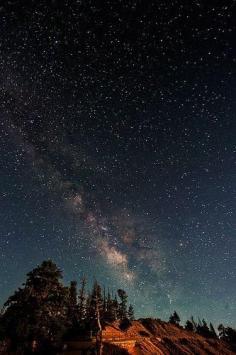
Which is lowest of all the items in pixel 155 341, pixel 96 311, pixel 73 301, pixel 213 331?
pixel 96 311

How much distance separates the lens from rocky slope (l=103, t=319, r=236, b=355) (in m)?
45.8

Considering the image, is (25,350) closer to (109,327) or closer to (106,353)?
Result: (106,353)

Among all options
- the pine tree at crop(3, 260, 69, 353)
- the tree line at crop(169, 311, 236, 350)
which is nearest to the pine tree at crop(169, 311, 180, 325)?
the tree line at crop(169, 311, 236, 350)

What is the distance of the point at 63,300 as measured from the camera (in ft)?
116

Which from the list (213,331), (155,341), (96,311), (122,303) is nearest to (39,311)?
(96,311)

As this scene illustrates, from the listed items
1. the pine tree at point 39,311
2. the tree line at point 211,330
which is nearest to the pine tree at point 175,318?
the tree line at point 211,330

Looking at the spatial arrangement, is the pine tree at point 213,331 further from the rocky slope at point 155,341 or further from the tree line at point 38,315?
the tree line at point 38,315

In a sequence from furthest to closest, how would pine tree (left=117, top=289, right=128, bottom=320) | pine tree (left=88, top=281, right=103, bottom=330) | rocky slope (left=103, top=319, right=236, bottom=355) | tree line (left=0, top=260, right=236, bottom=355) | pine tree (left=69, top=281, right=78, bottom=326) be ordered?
pine tree (left=117, top=289, right=128, bottom=320), pine tree (left=69, top=281, right=78, bottom=326), rocky slope (left=103, top=319, right=236, bottom=355), tree line (left=0, top=260, right=236, bottom=355), pine tree (left=88, top=281, right=103, bottom=330)

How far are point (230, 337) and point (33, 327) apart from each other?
84250 mm

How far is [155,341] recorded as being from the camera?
56375 mm

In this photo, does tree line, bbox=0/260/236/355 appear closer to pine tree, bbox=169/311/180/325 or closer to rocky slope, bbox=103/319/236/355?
rocky slope, bbox=103/319/236/355

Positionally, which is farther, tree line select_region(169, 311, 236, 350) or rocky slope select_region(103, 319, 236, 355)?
tree line select_region(169, 311, 236, 350)

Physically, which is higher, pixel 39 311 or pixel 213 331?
pixel 213 331

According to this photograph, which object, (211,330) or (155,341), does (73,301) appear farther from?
(211,330)
